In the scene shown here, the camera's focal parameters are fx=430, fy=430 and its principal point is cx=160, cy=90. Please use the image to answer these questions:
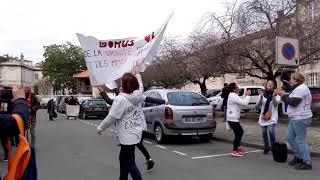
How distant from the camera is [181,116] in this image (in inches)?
475

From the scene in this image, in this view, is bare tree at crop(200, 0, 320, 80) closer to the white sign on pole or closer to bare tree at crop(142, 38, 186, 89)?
the white sign on pole

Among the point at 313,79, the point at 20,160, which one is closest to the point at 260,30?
the point at 20,160

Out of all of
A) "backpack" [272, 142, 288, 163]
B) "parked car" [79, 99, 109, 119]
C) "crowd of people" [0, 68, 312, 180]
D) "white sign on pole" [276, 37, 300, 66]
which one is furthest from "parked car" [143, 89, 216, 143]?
"parked car" [79, 99, 109, 119]

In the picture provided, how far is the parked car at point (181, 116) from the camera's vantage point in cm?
1208

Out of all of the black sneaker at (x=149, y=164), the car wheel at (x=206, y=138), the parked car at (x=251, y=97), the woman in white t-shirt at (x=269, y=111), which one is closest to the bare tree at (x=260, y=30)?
the parked car at (x=251, y=97)

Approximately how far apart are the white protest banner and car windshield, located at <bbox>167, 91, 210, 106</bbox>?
323 centimetres

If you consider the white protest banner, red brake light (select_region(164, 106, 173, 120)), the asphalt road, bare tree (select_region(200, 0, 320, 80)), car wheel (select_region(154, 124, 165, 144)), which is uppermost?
bare tree (select_region(200, 0, 320, 80))

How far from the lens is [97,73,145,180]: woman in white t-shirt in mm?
5809

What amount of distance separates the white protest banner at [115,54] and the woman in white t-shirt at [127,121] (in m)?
2.50

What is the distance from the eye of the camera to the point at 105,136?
1549cm

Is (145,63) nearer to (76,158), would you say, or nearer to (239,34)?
(76,158)

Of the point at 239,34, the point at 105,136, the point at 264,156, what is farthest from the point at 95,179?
the point at 239,34

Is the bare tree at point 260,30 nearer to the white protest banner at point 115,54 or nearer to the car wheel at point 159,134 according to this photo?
the car wheel at point 159,134

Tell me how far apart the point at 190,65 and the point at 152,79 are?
365 inches
